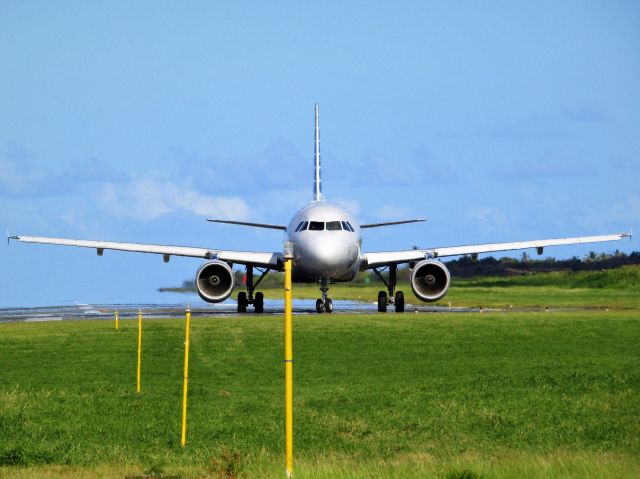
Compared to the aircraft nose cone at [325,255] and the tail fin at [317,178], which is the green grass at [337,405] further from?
the tail fin at [317,178]

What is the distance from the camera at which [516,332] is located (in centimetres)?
3447

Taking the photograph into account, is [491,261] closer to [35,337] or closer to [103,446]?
[35,337]

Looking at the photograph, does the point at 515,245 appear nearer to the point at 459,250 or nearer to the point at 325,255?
the point at 459,250

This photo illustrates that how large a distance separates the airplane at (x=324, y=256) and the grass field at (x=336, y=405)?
11.7 meters

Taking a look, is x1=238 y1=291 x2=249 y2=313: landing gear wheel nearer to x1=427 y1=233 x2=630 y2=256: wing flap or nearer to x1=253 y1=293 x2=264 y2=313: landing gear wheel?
x1=253 y1=293 x2=264 y2=313: landing gear wheel

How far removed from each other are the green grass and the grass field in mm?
40

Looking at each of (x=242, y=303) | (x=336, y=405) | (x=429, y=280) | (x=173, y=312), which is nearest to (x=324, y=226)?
(x=429, y=280)

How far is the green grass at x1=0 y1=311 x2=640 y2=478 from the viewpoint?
15078 mm

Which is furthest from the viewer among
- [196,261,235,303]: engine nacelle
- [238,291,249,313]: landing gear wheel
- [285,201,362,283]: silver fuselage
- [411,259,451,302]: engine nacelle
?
[238,291,249,313]: landing gear wheel

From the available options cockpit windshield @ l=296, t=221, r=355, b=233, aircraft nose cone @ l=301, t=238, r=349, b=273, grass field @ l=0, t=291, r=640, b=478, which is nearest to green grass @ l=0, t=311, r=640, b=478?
grass field @ l=0, t=291, r=640, b=478

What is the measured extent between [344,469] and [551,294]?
182ft

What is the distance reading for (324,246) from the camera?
4541 cm

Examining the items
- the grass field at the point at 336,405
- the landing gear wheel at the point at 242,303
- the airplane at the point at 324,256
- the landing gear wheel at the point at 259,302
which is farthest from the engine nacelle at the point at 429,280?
the grass field at the point at 336,405

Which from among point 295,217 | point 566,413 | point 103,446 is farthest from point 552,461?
point 295,217
